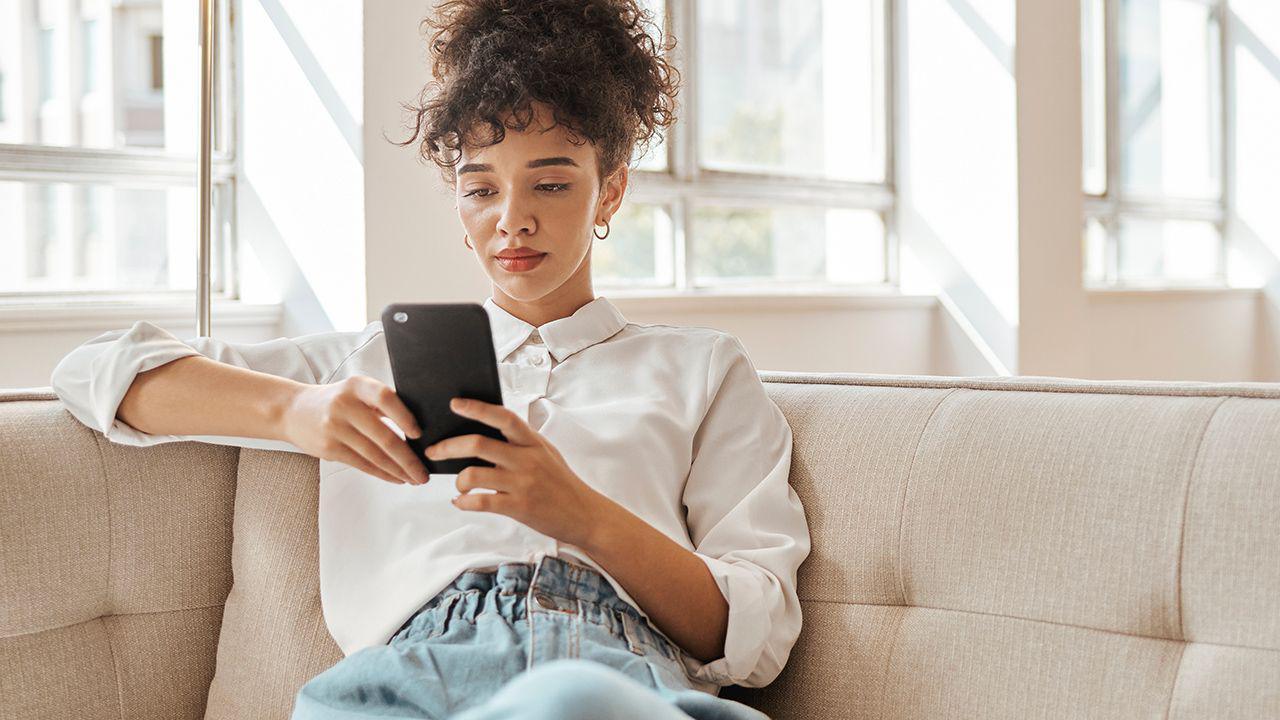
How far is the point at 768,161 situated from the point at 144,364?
10.2 ft

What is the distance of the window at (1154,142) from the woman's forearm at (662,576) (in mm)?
4515

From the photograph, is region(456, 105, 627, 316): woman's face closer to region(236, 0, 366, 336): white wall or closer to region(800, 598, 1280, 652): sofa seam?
region(800, 598, 1280, 652): sofa seam

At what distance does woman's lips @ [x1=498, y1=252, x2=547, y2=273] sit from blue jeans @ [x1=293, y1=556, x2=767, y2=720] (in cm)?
35

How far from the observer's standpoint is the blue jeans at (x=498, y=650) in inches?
43.1

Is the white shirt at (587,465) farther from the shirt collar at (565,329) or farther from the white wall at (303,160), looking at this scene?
the white wall at (303,160)

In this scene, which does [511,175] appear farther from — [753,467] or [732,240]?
[732,240]

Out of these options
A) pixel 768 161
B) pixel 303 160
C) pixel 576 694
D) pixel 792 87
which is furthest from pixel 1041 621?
pixel 792 87

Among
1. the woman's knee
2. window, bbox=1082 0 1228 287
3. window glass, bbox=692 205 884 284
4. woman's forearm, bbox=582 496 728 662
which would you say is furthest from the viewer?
window, bbox=1082 0 1228 287

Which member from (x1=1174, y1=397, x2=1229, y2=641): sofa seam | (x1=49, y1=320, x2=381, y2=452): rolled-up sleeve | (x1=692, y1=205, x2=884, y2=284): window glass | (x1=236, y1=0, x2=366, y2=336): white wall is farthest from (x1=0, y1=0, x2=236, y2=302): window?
(x1=1174, y1=397, x2=1229, y2=641): sofa seam

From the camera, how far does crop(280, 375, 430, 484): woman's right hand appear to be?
112cm

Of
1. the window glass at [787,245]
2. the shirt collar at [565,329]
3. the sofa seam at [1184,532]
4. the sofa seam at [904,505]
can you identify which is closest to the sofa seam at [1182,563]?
the sofa seam at [1184,532]

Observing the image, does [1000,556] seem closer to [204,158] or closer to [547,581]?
[547,581]

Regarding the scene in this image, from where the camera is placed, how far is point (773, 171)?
422cm

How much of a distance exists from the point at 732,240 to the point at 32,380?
2272 millimetres
